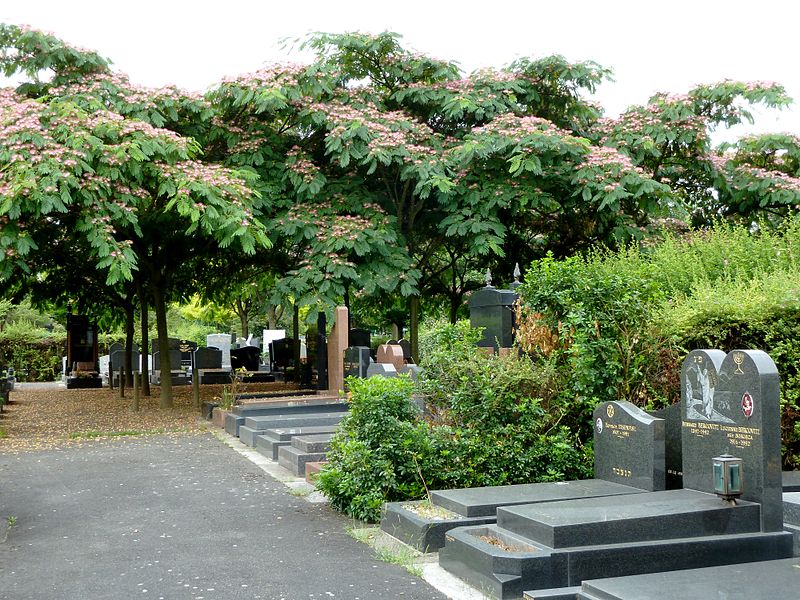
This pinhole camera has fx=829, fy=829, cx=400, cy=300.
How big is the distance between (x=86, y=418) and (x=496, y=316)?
9.88 meters

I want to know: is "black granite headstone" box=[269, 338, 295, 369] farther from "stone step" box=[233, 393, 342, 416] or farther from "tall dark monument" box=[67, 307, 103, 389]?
"stone step" box=[233, 393, 342, 416]

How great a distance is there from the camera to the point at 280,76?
55.2 feet

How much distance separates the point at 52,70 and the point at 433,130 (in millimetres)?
8003

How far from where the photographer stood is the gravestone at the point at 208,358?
1092 inches

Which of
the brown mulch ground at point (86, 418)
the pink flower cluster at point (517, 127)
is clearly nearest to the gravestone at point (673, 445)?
the pink flower cluster at point (517, 127)

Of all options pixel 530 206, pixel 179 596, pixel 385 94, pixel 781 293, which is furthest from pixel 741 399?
pixel 385 94

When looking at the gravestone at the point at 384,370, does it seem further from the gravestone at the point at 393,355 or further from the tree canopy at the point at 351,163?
the tree canopy at the point at 351,163

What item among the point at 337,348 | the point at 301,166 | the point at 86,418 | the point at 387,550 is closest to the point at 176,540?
the point at 387,550

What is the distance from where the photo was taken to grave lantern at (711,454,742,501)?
6297mm

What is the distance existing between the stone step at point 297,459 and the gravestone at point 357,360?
3.50 meters

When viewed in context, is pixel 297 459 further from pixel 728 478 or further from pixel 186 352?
pixel 186 352

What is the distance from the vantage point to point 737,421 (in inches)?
262

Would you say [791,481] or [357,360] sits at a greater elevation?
[357,360]

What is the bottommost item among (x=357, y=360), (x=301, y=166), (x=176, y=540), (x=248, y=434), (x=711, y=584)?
(x=176, y=540)
